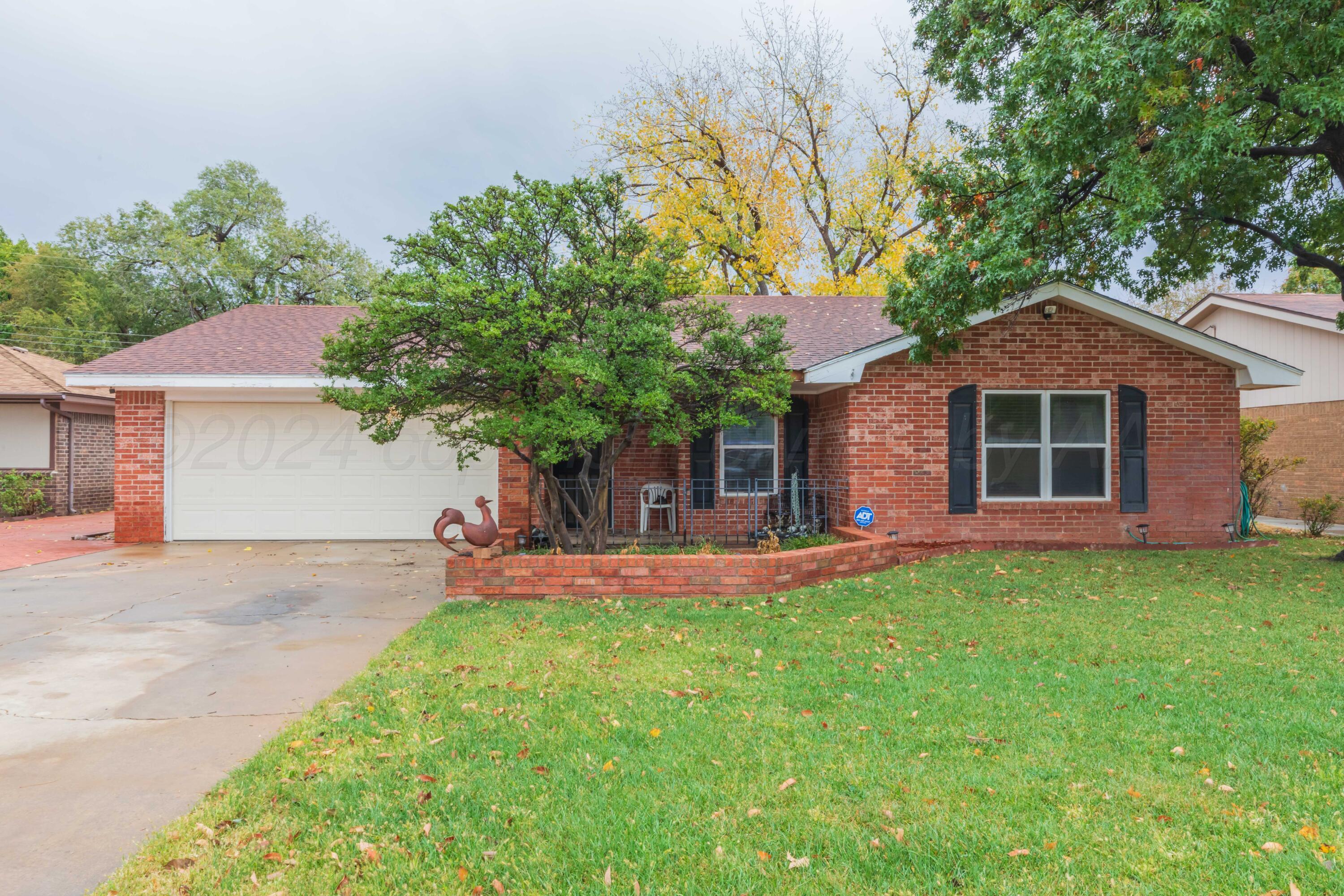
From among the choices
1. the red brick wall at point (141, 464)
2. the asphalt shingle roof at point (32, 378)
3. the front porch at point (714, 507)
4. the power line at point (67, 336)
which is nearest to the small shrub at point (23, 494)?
the asphalt shingle roof at point (32, 378)

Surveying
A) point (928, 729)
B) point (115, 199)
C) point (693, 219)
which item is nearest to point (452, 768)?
point (928, 729)

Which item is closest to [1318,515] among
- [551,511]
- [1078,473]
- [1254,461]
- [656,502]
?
[1254,461]

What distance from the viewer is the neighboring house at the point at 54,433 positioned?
16.2 m

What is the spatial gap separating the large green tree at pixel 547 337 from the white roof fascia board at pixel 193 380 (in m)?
4.23

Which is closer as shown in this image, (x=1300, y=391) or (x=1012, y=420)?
(x=1012, y=420)

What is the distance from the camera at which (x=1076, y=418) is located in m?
10.3

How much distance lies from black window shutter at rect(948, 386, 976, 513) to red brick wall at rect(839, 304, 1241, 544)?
84 millimetres

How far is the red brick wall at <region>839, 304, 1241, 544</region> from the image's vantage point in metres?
10.1

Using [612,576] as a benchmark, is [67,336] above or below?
above

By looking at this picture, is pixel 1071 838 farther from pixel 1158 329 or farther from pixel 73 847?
pixel 1158 329

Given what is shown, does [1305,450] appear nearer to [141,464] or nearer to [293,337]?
[293,337]

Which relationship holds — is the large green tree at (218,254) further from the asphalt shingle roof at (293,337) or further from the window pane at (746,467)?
the window pane at (746,467)

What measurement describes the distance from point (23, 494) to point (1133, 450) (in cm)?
2039

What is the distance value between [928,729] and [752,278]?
2071 cm
